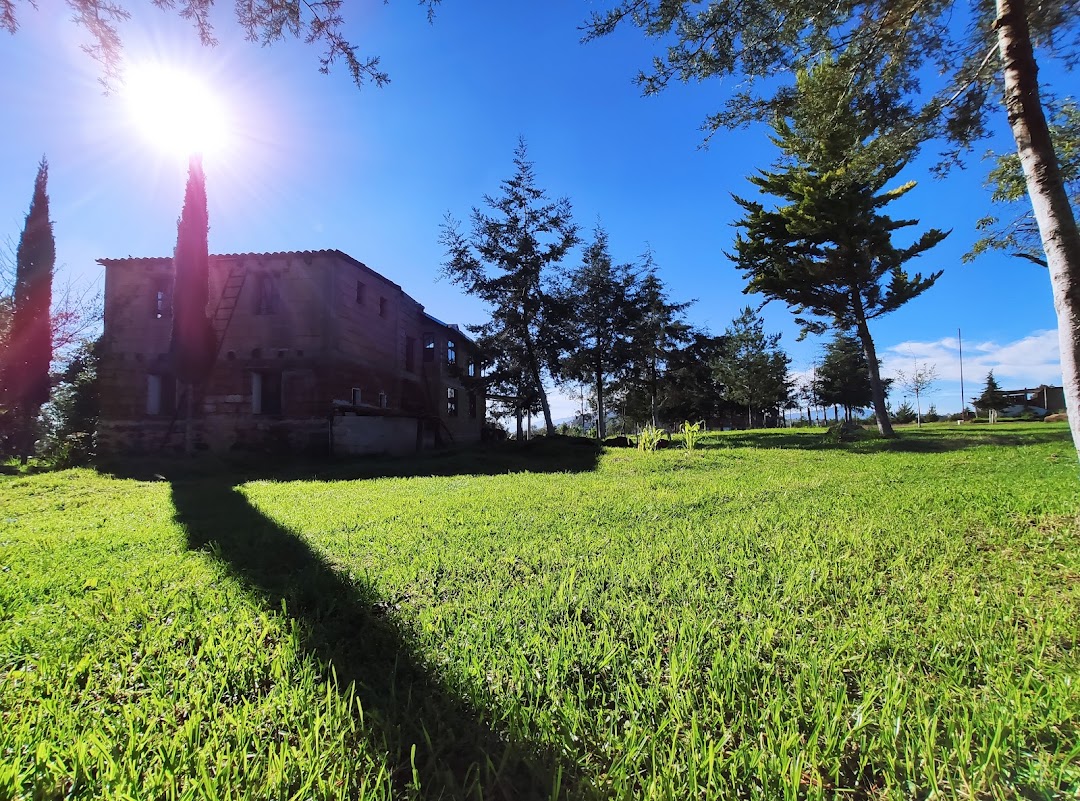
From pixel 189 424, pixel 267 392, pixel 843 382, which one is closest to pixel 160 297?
pixel 189 424

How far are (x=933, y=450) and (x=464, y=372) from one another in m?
21.6

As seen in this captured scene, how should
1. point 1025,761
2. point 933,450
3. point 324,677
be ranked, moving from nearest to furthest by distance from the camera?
point 1025,761, point 324,677, point 933,450

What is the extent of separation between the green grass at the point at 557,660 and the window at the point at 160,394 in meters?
14.9

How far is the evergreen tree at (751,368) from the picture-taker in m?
35.1

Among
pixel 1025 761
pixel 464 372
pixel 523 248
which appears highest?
pixel 523 248

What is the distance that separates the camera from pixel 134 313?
57.6 ft

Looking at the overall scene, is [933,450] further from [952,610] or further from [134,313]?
[134,313]

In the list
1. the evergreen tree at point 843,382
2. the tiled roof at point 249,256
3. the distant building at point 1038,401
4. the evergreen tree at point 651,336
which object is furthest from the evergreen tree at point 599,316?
the distant building at point 1038,401

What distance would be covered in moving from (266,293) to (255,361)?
2487 mm

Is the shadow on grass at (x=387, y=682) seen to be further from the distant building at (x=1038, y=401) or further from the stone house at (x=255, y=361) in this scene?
the distant building at (x=1038, y=401)

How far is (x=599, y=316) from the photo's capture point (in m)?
21.2

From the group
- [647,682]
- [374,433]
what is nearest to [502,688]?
[647,682]

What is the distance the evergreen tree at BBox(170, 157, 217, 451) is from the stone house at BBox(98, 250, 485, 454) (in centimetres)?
79

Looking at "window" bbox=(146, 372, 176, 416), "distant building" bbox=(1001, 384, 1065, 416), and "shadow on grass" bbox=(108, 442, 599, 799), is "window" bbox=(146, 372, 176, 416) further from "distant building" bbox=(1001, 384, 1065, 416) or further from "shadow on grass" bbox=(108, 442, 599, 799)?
"distant building" bbox=(1001, 384, 1065, 416)
